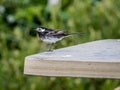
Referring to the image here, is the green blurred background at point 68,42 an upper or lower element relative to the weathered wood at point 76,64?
lower

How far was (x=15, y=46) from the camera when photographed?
5387mm

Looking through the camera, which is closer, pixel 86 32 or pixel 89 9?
pixel 86 32

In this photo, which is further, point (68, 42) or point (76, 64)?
point (68, 42)

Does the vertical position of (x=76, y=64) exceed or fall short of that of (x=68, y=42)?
it exceeds it

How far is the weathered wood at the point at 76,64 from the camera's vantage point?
7.98 feet

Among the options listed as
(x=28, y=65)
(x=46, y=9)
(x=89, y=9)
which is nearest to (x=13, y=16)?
(x=46, y=9)

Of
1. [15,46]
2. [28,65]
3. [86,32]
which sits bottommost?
[15,46]

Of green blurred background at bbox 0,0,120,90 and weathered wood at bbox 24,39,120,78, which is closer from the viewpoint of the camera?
weathered wood at bbox 24,39,120,78

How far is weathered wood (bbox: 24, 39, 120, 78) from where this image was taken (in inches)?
95.7

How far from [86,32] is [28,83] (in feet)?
2.04

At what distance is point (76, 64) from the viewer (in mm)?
2467

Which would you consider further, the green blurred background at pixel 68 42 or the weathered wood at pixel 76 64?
the green blurred background at pixel 68 42

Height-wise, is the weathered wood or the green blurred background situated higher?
the weathered wood

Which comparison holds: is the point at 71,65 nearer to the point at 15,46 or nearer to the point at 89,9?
the point at 89,9
